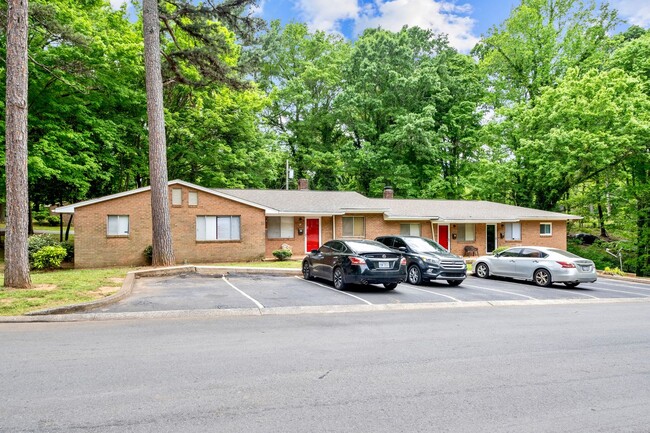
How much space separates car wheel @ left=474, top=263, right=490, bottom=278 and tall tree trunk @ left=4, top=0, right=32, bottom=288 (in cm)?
1678

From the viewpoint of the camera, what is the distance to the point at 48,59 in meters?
20.6

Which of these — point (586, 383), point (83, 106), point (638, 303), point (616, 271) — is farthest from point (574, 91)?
point (83, 106)

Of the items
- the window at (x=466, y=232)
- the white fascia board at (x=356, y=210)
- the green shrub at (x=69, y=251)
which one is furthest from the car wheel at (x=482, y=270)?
the green shrub at (x=69, y=251)

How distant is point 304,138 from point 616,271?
86.4 ft

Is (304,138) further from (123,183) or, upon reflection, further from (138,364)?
(138,364)

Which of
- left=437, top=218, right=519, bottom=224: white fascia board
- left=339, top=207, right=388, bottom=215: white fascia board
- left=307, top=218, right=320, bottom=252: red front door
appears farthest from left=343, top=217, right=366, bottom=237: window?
left=437, top=218, right=519, bottom=224: white fascia board

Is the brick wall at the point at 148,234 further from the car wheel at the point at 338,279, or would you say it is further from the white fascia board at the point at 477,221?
the white fascia board at the point at 477,221

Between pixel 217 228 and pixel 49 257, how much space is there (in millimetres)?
7289

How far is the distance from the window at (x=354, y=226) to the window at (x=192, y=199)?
29.8 feet

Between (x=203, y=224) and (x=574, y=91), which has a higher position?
(x=574, y=91)

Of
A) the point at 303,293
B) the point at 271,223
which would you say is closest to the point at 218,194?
the point at 271,223

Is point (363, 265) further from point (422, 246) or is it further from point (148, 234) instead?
point (148, 234)

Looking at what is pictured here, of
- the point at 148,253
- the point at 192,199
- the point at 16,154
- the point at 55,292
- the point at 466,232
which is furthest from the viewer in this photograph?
the point at 466,232

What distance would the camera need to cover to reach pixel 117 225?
19344mm
